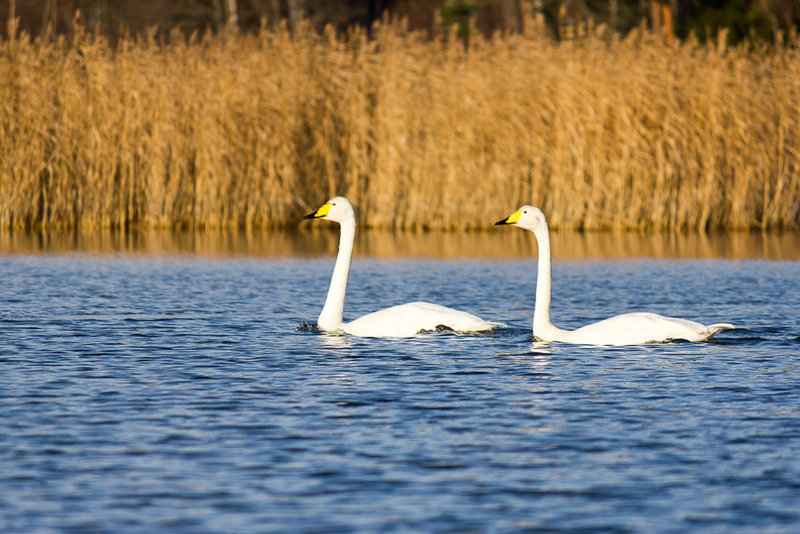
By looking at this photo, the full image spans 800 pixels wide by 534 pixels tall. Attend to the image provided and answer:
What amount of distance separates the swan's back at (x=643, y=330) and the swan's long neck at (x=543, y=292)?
17.2 inches

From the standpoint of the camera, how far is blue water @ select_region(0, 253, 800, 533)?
18.0ft

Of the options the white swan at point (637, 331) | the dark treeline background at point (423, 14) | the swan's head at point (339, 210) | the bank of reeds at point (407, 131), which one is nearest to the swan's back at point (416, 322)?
the white swan at point (637, 331)

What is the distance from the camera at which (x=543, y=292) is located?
10.6 m

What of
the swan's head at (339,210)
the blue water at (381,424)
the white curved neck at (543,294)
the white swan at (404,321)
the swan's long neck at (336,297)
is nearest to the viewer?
the blue water at (381,424)

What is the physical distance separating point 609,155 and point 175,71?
6.94 meters

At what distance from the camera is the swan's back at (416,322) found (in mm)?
10547

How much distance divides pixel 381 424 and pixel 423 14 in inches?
2193

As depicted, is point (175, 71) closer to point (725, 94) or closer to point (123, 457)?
point (725, 94)

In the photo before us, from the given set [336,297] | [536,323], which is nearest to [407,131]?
[336,297]

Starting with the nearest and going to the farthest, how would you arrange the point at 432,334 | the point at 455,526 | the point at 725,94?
1. the point at 455,526
2. the point at 432,334
3. the point at 725,94

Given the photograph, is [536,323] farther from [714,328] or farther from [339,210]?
[339,210]

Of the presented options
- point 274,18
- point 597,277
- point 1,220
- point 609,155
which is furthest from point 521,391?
point 274,18

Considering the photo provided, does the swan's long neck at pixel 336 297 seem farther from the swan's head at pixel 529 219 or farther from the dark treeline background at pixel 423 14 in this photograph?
the dark treeline background at pixel 423 14

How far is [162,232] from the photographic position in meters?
21.8
